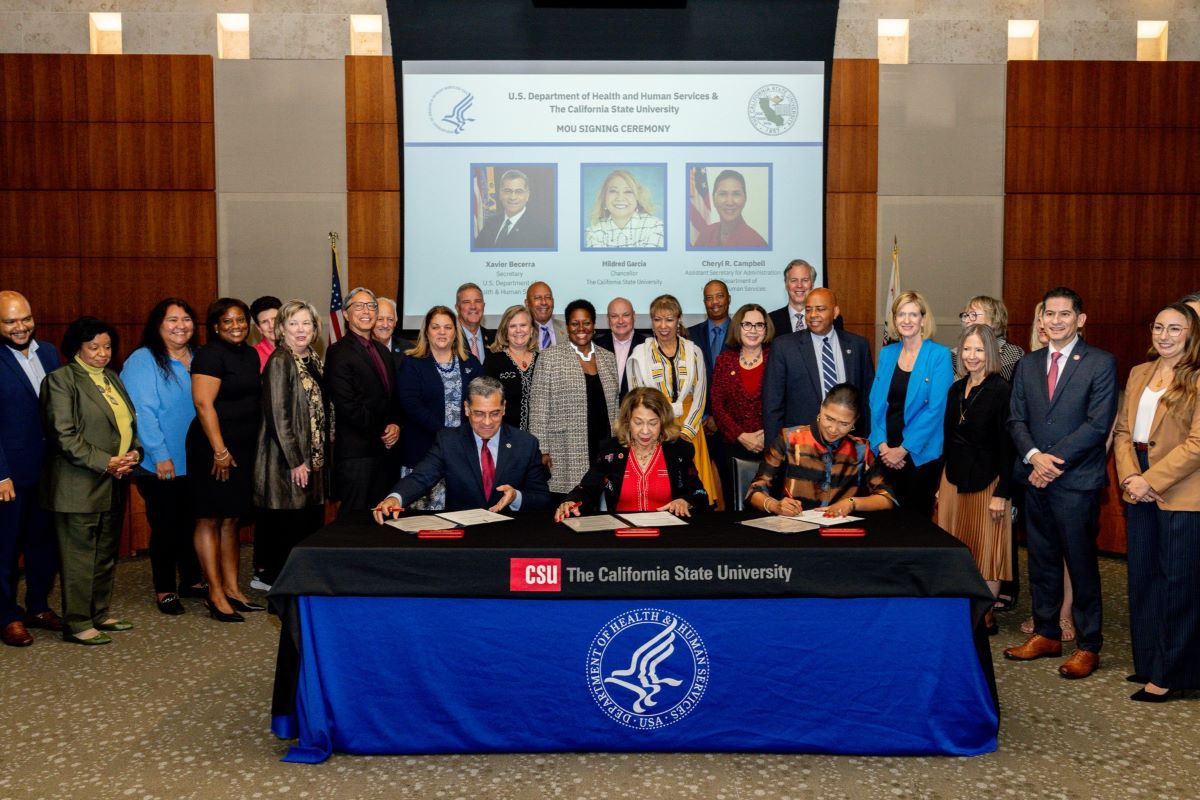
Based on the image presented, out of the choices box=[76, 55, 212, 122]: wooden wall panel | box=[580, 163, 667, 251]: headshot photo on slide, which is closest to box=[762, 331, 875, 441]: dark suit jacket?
box=[580, 163, 667, 251]: headshot photo on slide

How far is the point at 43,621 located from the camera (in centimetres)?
397

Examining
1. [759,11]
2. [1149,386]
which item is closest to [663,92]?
[759,11]

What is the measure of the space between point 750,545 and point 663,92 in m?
5.06

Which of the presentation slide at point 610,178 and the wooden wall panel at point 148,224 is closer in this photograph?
the presentation slide at point 610,178

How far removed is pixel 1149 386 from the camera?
3285 millimetres

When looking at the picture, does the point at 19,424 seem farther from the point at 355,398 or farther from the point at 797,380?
the point at 797,380

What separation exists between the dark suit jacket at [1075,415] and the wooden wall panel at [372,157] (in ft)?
16.5

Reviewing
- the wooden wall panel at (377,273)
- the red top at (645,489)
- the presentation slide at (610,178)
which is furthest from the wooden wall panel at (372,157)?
the red top at (645,489)

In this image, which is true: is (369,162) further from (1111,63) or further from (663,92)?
(1111,63)

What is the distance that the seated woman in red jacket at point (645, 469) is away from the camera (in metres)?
3.27

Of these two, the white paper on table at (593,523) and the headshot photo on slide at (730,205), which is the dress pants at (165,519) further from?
the headshot photo on slide at (730,205)

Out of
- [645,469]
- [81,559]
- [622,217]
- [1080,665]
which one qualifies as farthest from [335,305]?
[1080,665]

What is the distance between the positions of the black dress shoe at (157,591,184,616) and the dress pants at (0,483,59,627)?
459 millimetres

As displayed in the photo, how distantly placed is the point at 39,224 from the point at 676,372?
5416 millimetres
